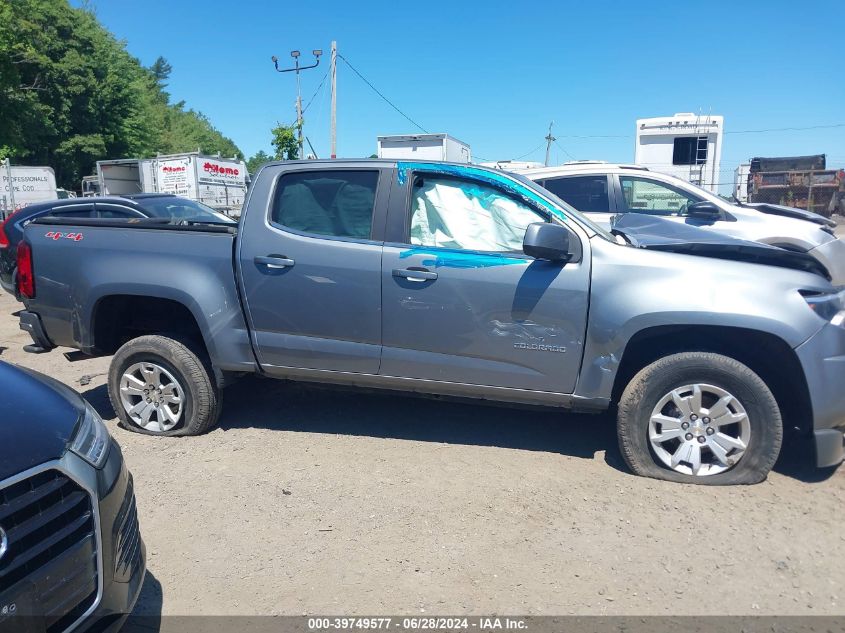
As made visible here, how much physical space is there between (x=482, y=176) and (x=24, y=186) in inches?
1092

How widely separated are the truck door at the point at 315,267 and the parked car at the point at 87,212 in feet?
15.6

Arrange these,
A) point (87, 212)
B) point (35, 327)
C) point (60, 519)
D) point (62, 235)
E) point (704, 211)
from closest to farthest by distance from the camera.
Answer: point (60, 519) < point (62, 235) < point (35, 327) < point (704, 211) < point (87, 212)

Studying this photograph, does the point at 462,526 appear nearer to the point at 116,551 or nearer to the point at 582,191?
the point at 116,551

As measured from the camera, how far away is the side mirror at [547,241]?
367cm

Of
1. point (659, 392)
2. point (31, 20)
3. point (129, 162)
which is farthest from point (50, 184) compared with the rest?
point (659, 392)

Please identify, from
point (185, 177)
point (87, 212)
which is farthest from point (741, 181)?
point (87, 212)

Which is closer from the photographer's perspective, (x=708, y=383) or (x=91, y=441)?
(x=91, y=441)

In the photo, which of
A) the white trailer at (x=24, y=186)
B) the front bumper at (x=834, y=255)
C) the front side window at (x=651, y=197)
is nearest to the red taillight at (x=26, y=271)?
the front side window at (x=651, y=197)

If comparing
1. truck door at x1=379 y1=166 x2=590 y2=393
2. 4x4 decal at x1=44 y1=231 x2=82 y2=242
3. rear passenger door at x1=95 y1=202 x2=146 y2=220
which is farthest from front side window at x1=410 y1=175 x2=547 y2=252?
rear passenger door at x1=95 y1=202 x2=146 y2=220

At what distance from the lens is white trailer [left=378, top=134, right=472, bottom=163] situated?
18.5 metres

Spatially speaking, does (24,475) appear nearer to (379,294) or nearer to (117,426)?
(379,294)

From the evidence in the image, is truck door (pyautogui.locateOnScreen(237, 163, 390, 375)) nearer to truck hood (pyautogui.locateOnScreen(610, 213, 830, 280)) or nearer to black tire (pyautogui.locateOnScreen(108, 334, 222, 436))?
black tire (pyautogui.locateOnScreen(108, 334, 222, 436))

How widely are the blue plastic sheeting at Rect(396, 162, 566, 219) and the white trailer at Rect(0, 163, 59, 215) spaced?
25871mm

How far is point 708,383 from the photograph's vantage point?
367 cm
